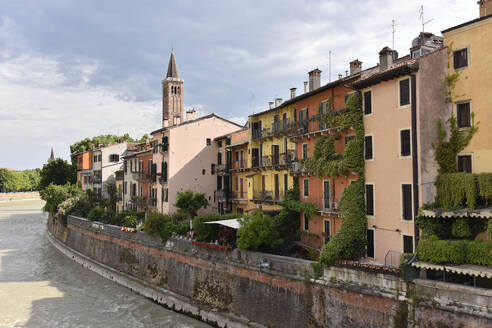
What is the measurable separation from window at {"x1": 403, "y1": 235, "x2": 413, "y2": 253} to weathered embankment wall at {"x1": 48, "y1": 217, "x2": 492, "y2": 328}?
9.88ft

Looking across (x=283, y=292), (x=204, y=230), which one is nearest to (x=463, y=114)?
(x=283, y=292)

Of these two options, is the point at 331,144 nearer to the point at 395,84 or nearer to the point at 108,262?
the point at 395,84

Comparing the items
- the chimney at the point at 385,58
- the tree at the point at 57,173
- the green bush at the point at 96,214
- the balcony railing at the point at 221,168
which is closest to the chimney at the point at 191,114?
the balcony railing at the point at 221,168

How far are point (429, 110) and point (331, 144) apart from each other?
5.91m

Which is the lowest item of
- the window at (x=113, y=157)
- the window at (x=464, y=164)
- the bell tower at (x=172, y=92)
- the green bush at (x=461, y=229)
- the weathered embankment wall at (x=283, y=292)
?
the weathered embankment wall at (x=283, y=292)

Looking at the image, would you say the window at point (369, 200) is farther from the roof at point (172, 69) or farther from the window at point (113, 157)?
the roof at point (172, 69)

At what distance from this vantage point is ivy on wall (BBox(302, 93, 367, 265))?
19.2m

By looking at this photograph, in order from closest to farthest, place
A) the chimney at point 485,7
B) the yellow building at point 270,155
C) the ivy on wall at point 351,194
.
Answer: the chimney at point 485,7 < the ivy on wall at point 351,194 < the yellow building at point 270,155

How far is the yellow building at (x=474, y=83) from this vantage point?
56.9 feet

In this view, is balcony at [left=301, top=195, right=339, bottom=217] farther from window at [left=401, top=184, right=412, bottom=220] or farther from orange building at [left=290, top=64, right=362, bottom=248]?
window at [left=401, top=184, right=412, bottom=220]

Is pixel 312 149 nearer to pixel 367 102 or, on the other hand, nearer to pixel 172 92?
pixel 367 102

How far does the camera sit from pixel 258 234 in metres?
21.8

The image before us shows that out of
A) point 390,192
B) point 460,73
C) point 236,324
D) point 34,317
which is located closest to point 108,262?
point 34,317

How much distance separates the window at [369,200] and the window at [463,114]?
5122 mm
